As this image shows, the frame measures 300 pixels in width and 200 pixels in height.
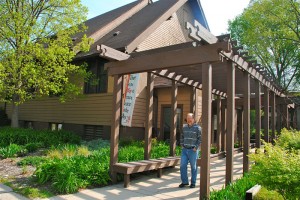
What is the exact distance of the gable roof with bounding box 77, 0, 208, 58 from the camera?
13.4m

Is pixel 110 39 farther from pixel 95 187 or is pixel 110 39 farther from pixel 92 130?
pixel 95 187

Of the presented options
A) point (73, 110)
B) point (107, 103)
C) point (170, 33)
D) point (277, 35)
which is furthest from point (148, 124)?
point (277, 35)

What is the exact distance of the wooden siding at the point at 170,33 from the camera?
15.1 metres

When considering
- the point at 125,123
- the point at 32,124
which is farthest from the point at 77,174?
the point at 32,124

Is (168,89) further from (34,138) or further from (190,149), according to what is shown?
(190,149)

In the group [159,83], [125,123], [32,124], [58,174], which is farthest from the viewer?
[32,124]

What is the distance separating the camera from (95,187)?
630 centimetres

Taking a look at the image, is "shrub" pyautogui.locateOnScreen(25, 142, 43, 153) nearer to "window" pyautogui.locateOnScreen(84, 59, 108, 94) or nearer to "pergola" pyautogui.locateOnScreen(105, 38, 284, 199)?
"window" pyautogui.locateOnScreen(84, 59, 108, 94)

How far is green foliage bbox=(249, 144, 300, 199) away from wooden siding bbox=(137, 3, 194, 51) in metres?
10.9

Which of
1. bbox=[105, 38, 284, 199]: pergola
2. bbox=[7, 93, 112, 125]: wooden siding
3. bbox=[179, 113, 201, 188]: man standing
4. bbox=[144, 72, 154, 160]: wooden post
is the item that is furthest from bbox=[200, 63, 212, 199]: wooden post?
bbox=[7, 93, 112, 125]: wooden siding

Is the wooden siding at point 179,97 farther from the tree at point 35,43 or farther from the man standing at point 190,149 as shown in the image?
the man standing at point 190,149

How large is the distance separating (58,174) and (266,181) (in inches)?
165

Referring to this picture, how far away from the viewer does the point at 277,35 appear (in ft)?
83.3

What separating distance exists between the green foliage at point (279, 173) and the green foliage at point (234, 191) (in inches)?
18.9
